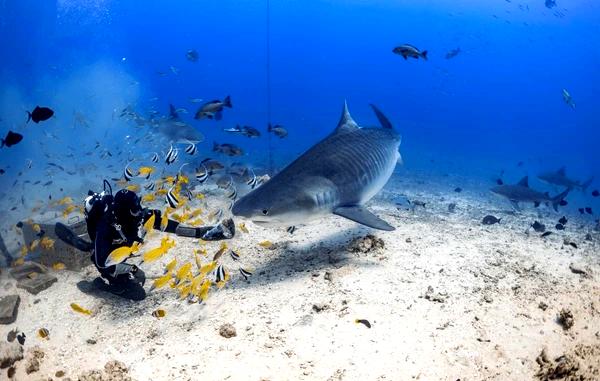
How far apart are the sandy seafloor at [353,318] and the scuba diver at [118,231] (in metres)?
0.32

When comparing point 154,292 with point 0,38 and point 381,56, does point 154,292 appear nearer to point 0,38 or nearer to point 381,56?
point 0,38

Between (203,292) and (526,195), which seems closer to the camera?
(203,292)

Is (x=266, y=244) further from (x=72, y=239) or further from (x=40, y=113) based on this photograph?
(x=40, y=113)

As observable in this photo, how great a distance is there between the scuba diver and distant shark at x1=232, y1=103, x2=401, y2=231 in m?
1.42

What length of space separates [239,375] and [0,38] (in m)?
74.3

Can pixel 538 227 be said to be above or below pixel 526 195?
above

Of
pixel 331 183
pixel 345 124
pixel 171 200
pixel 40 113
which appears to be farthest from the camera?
pixel 40 113

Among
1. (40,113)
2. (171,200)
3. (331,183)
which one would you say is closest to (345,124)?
(331,183)

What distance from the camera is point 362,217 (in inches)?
194

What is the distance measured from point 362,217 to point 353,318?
1.42m

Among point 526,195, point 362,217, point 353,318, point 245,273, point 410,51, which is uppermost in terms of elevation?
point 410,51

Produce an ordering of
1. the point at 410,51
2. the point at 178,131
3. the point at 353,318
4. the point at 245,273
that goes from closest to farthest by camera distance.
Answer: the point at 353,318
the point at 245,273
the point at 410,51
the point at 178,131

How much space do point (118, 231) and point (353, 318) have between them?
3.24 meters

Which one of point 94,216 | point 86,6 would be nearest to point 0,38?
point 86,6
